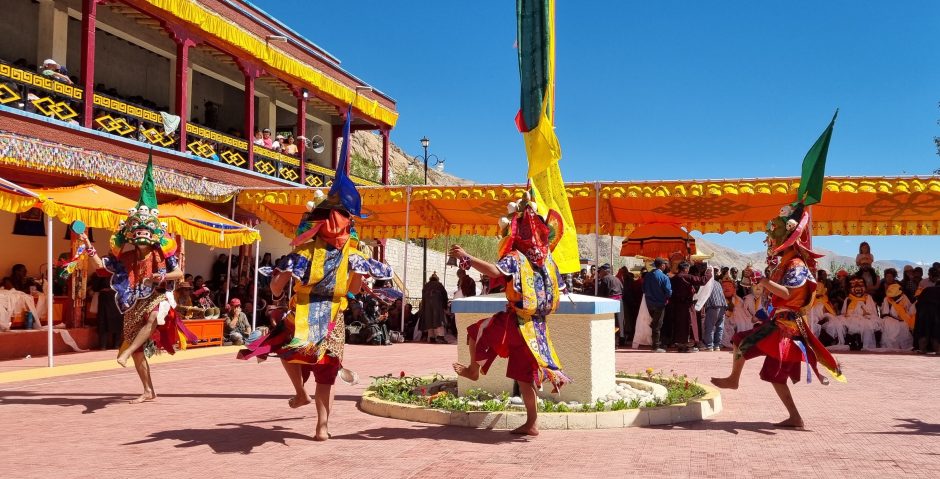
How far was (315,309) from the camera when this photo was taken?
6125 millimetres

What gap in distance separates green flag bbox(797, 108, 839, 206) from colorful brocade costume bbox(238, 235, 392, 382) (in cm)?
392

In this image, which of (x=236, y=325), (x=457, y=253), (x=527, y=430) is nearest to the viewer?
(x=457, y=253)

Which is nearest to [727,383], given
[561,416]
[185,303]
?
[561,416]

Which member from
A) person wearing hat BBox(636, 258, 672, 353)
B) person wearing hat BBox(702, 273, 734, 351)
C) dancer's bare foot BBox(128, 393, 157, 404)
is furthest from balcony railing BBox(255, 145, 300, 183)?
dancer's bare foot BBox(128, 393, 157, 404)

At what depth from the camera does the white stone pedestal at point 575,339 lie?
288 inches

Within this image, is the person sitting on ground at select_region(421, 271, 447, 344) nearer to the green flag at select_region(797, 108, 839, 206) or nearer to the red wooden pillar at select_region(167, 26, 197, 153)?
the red wooden pillar at select_region(167, 26, 197, 153)

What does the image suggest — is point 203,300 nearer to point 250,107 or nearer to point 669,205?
point 250,107

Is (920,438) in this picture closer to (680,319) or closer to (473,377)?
(473,377)

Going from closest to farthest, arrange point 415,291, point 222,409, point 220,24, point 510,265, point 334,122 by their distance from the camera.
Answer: point 510,265, point 222,409, point 220,24, point 334,122, point 415,291

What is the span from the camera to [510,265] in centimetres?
628

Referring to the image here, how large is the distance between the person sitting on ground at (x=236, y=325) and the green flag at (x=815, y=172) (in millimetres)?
12673

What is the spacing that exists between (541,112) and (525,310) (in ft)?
8.21

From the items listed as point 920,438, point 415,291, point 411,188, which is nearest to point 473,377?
point 920,438

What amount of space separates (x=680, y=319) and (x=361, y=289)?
10.4 meters
